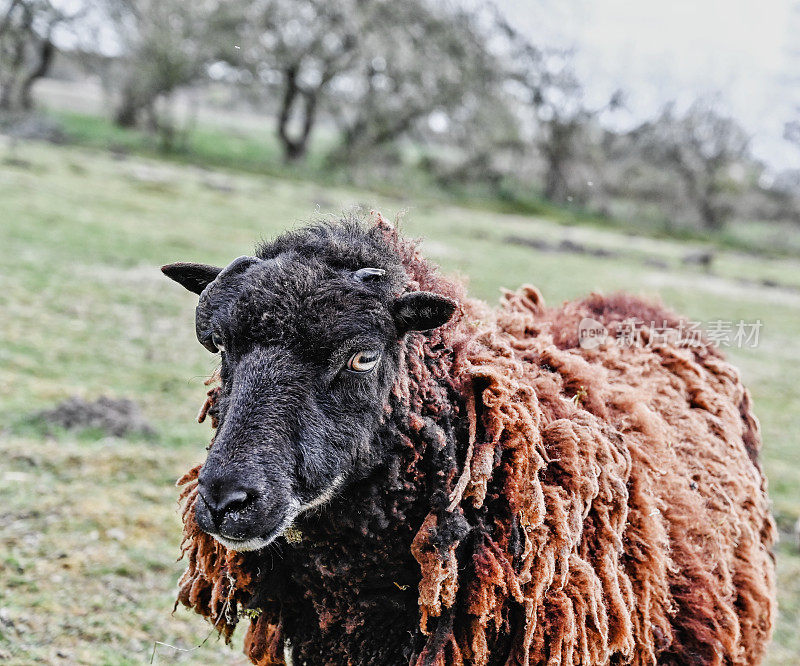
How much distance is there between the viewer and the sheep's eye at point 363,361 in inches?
97.0

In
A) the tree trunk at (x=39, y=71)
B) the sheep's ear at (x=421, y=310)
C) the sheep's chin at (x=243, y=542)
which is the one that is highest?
the tree trunk at (x=39, y=71)

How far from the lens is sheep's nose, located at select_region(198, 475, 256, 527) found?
2.23 m

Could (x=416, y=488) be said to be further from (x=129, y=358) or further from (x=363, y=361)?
(x=129, y=358)

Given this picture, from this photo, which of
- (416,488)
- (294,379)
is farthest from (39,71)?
(416,488)

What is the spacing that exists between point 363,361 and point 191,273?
2.79ft

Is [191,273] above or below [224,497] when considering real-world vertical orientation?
above

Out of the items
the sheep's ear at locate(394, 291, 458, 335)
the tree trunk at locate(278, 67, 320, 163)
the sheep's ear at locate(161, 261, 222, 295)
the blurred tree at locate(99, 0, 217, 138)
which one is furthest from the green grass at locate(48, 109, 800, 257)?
the sheep's ear at locate(394, 291, 458, 335)

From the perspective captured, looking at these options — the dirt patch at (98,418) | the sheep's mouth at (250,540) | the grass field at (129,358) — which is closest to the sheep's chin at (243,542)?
the sheep's mouth at (250,540)

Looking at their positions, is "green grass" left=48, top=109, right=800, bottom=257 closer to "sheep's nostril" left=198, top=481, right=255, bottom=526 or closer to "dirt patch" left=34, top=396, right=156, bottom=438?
"dirt patch" left=34, top=396, right=156, bottom=438

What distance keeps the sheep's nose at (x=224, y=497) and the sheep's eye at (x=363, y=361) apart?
20.6 inches

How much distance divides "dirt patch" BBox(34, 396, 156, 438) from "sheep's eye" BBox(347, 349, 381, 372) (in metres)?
4.67

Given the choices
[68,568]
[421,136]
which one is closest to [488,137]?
[421,136]

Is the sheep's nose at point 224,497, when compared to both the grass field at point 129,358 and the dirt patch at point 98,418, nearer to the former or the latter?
the grass field at point 129,358

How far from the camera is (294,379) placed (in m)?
2.43
